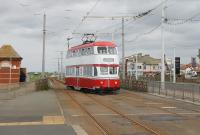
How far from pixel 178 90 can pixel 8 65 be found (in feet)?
119

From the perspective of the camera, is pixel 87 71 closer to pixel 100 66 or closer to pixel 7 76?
pixel 100 66

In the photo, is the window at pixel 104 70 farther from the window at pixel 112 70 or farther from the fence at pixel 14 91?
the fence at pixel 14 91

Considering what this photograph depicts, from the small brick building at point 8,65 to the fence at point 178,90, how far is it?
2104cm

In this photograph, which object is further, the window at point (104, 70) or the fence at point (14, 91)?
the window at point (104, 70)

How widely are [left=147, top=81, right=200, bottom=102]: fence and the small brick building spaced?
21.0m

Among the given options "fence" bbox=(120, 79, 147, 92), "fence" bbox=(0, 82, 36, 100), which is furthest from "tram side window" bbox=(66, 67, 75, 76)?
"fence" bbox=(120, 79, 147, 92)

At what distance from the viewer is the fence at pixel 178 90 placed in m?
32.4

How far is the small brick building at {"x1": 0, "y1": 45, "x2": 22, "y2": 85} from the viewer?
62812 mm

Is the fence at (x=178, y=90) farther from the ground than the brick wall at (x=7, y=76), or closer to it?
closer to it

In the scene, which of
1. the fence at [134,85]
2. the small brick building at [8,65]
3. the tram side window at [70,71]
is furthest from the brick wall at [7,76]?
the fence at [134,85]

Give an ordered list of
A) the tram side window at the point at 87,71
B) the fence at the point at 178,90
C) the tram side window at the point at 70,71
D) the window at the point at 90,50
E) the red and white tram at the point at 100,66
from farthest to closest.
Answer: the tram side window at the point at 70,71
the tram side window at the point at 87,71
the window at the point at 90,50
the red and white tram at the point at 100,66
the fence at the point at 178,90

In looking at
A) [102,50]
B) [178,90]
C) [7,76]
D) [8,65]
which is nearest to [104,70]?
[102,50]

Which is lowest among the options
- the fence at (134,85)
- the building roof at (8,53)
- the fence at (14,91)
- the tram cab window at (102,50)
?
the fence at (14,91)

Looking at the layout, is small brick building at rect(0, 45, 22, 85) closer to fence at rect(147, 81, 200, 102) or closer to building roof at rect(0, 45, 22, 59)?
building roof at rect(0, 45, 22, 59)
